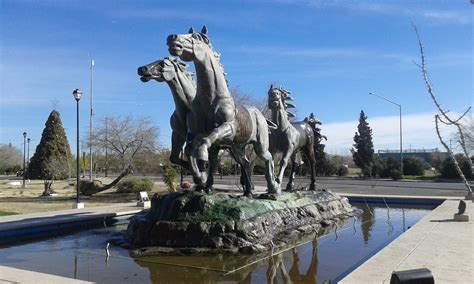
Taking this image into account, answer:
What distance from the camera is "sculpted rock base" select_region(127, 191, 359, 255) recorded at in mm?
8867

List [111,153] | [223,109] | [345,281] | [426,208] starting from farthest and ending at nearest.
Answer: [111,153] < [426,208] < [223,109] < [345,281]

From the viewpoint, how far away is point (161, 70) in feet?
32.8

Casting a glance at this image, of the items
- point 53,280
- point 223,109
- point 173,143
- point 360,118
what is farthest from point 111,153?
point 360,118

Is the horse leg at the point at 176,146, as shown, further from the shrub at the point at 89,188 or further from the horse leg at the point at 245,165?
the shrub at the point at 89,188

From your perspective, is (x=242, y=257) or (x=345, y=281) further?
(x=242, y=257)

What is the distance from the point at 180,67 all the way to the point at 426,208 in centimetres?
1314

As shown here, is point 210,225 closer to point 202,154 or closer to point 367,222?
point 202,154

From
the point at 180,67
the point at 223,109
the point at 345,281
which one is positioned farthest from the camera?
the point at 180,67

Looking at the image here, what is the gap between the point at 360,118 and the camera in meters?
62.7

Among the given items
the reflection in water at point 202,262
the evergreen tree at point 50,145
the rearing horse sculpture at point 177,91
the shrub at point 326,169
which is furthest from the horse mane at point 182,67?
the shrub at point 326,169

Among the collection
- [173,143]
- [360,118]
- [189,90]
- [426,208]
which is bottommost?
[426,208]

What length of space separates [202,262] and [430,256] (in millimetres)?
3929

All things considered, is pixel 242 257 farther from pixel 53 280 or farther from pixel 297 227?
pixel 53 280

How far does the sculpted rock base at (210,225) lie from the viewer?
349 inches
